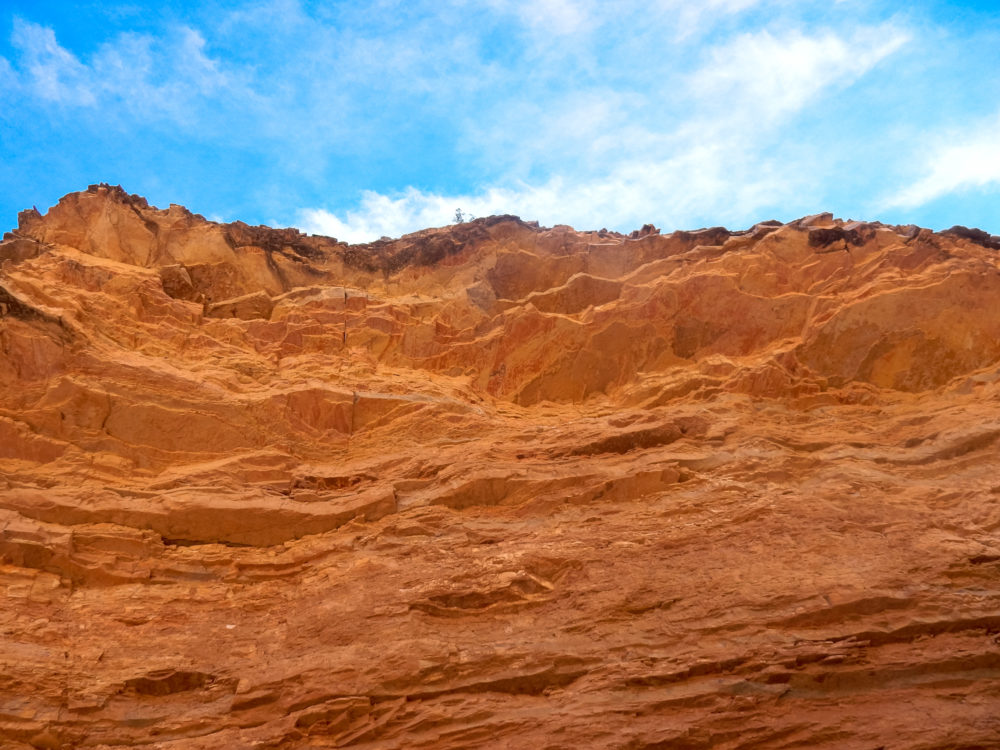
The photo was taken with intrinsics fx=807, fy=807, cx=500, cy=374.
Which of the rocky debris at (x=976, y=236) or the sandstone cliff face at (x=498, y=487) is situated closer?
the sandstone cliff face at (x=498, y=487)

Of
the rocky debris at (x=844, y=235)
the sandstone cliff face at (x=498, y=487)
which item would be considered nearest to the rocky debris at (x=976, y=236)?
the sandstone cliff face at (x=498, y=487)

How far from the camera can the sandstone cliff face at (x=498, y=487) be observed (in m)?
8.87

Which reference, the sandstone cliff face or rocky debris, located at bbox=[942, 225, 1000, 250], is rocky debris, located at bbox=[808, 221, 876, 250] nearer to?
the sandstone cliff face

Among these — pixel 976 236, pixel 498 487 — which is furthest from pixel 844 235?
pixel 498 487

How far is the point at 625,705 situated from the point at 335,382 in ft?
28.0

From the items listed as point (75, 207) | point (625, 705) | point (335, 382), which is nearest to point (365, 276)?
point (335, 382)

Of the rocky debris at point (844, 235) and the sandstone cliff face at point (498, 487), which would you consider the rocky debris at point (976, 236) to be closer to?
the sandstone cliff face at point (498, 487)

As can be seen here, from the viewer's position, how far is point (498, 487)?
41.0 feet

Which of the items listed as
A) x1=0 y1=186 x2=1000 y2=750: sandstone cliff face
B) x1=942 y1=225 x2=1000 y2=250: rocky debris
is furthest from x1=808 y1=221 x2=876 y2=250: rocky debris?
x1=942 y1=225 x2=1000 y2=250: rocky debris

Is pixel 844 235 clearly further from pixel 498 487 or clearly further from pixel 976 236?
pixel 498 487

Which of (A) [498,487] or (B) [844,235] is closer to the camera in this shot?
(A) [498,487]

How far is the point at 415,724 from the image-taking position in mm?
8711

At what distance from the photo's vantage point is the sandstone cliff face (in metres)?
8.87

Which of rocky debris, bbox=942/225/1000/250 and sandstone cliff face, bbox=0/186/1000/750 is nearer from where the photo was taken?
sandstone cliff face, bbox=0/186/1000/750
